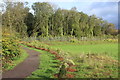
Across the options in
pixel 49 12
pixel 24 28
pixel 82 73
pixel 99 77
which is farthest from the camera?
pixel 49 12

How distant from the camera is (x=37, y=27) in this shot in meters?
31.2

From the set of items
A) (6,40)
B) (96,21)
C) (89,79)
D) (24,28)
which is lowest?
(89,79)

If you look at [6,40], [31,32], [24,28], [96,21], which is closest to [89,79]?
[6,40]

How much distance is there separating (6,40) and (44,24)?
23789mm

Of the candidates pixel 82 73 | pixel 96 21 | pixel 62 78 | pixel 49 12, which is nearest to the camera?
pixel 62 78

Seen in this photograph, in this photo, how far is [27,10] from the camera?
32562 millimetres

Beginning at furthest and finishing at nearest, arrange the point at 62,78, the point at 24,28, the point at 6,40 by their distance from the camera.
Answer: the point at 24,28, the point at 6,40, the point at 62,78

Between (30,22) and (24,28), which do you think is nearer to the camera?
(24,28)

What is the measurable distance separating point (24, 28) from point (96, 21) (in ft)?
61.5

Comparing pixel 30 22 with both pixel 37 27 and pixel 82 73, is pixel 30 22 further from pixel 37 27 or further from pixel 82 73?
pixel 82 73

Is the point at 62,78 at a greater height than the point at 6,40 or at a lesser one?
lesser

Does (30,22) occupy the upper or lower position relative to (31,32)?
upper

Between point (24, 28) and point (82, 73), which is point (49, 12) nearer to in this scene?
point (24, 28)

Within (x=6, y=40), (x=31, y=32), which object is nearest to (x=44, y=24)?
(x=31, y=32)
